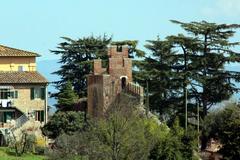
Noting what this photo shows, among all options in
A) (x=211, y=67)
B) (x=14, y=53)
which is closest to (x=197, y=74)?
(x=211, y=67)

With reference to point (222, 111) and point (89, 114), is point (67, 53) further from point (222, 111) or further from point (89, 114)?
point (222, 111)

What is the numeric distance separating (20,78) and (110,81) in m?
12.5

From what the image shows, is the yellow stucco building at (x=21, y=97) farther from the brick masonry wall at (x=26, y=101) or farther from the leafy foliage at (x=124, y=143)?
the leafy foliage at (x=124, y=143)

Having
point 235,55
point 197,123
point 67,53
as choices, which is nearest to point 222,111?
point 197,123

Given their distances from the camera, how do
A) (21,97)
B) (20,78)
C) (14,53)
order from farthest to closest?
(14,53), (20,78), (21,97)

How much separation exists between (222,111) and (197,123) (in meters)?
1.88

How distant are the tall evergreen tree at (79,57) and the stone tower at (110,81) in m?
11.1

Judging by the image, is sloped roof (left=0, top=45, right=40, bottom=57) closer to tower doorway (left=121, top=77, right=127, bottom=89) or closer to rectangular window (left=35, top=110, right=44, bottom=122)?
rectangular window (left=35, top=110, right=44, bottom=122)

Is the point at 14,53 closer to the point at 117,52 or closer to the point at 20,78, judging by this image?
the point at 20,78

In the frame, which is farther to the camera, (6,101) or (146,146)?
(6,101)

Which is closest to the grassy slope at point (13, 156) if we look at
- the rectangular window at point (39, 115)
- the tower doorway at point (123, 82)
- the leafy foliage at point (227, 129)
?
the tower doorway at point (123, 82)

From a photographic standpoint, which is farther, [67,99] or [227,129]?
[67,99]

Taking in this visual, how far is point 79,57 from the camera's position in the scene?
7725 centimetres

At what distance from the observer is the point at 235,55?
6444 cm
